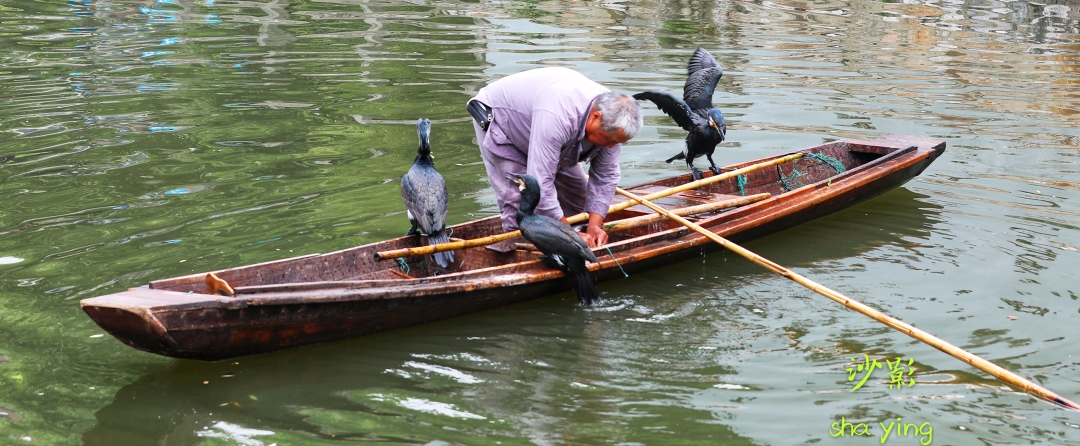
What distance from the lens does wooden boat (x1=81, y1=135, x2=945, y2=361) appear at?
4012 millimetres

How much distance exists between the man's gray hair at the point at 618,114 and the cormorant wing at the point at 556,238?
2.00 feet

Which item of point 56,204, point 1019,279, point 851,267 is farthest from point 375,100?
point 1019,279

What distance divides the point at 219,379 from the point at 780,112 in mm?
7600

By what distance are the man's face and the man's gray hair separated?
0.07 feet

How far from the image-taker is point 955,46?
15.1 metres

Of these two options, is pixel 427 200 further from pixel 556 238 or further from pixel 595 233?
pixel 595 233

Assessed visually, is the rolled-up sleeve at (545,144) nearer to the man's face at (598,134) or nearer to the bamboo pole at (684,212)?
the man's face at (598,134)

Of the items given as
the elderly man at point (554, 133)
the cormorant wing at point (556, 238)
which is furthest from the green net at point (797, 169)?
the cormorant wing at point (556, 238)

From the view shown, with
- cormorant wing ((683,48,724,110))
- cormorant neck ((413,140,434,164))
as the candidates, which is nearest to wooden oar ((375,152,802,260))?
cormorant neck ((413,140,434,164))

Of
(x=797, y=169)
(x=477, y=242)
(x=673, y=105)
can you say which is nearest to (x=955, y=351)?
(x=477, y=242)

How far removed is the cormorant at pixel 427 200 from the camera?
5.25 m

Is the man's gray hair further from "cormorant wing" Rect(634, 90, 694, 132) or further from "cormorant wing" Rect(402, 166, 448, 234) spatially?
"cormorant wing" Rect(634, 90, 694, 132)

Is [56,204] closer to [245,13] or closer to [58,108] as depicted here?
[58,108]

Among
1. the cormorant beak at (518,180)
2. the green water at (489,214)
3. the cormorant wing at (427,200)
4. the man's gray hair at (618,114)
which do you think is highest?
the man's gray hair at (618,114)
